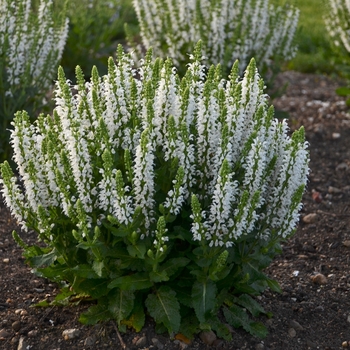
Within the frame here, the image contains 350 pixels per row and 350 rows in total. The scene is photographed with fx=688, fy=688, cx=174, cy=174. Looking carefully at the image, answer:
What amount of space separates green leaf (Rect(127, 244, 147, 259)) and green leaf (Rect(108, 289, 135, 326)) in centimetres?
32

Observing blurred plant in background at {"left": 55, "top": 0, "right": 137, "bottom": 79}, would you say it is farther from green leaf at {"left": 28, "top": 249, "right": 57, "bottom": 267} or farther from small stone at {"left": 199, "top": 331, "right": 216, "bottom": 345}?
small stone at {"left": 199, "top": 331, "right": 216, "bottom": 345}

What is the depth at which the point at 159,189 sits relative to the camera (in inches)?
132

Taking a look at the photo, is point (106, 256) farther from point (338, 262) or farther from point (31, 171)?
point (338, 262)

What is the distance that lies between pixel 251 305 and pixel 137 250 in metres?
0.87

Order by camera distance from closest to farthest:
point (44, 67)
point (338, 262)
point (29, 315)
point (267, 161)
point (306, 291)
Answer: point (267, 161), point (29, 315), point (306, 291), point (338, 262), point (44, 67)

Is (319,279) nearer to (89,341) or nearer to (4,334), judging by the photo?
(89,341)

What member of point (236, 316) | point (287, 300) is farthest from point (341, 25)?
point (236, 316)

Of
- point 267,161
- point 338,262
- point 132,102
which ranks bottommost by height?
point 338,262

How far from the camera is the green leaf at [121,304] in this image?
136 inches

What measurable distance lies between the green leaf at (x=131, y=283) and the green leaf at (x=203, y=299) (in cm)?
23

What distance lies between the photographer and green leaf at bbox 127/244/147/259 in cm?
321

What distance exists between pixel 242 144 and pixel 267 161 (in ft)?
0.51

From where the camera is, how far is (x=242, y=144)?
11.5 feet

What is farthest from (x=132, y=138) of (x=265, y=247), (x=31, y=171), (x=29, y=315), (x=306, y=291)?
(x=306, y=291)
